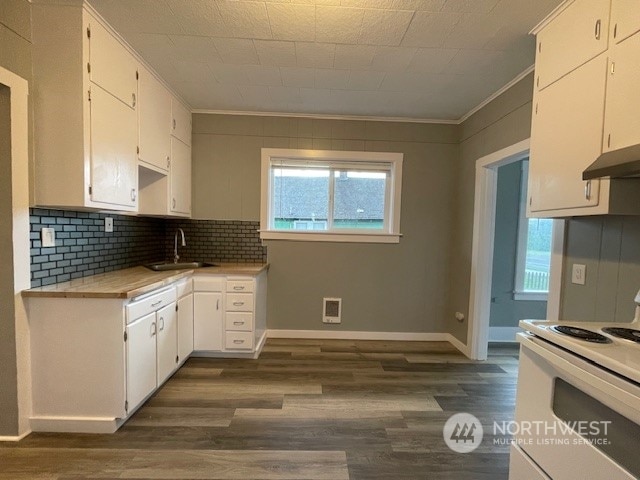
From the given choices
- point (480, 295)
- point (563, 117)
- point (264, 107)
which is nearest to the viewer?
point (563, 117)

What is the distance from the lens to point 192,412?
2094 millimetres

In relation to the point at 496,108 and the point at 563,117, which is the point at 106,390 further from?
the point at 496,108

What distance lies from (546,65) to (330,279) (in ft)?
8.42

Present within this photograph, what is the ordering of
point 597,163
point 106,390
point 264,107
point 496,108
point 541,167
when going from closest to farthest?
point 597,163 < point 541,167 < point 106,390 < point 496,108 < point 264,107

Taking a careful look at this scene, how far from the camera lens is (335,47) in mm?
2096

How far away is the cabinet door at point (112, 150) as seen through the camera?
187cm

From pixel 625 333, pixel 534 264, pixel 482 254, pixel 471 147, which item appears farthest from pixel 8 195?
pixel 534 264

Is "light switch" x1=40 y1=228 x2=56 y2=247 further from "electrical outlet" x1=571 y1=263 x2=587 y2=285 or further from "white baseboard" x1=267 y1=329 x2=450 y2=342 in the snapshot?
"electrical outlet" x1=571 y1=263 x2=587 y2=285

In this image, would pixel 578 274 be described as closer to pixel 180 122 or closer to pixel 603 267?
pixel 603 267

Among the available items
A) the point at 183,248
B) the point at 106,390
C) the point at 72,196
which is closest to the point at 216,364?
the point at 106,390

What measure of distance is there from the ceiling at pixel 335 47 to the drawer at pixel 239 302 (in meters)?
1.88

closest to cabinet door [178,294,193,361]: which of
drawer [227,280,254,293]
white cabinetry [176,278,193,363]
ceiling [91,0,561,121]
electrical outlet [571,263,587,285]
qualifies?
white cabinetry [176,278,193,363]

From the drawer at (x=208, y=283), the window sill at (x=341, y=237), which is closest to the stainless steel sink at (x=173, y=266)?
the drawer at (x=208, y=283)

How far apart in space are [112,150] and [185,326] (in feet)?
4.97
